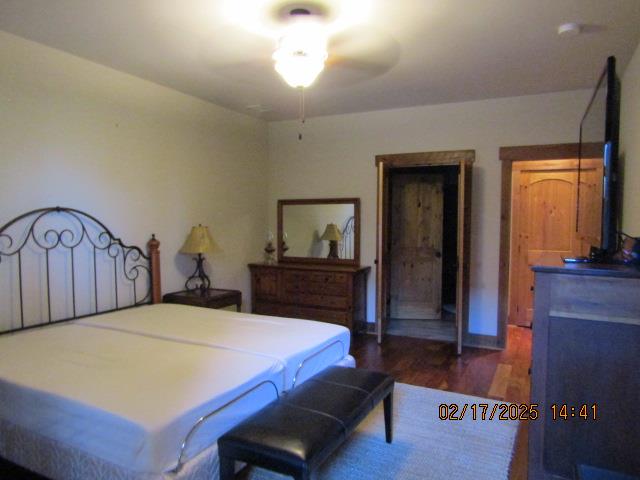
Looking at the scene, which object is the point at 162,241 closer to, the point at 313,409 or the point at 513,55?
the point at 313,409

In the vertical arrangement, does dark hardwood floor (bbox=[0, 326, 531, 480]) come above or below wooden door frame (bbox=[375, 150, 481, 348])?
below

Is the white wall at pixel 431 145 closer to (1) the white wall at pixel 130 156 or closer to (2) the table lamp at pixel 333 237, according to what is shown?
(2) the table lamp at pixel 333 237

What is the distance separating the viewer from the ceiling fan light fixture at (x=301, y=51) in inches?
95.3

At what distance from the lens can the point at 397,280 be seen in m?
5.72

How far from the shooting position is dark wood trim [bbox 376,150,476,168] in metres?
4.37

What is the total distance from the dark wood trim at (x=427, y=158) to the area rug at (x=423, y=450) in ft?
8.02

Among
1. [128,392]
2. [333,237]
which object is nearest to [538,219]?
[333,237]

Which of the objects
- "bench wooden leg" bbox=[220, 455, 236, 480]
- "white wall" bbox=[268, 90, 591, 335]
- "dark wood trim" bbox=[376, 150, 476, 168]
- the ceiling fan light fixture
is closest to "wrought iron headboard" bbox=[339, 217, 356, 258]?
"white wall" bbox=[268, 90, 591, 335]

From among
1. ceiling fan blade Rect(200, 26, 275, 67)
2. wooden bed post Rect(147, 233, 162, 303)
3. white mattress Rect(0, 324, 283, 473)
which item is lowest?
white mattress Rect(0, 324, 283, 473)

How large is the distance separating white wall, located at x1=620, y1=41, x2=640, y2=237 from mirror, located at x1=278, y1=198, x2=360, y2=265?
253 centimetres

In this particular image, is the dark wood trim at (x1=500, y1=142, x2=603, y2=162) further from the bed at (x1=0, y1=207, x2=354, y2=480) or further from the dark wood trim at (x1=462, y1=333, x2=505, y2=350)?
the bed at (x1=0, y1=207, x2=354, y2=480)

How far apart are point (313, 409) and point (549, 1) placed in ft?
7.75

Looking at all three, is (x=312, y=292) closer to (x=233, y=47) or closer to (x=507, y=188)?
(x=507, y=188)

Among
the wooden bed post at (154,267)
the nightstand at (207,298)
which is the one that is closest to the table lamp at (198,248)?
the nightstand at (207,298)
